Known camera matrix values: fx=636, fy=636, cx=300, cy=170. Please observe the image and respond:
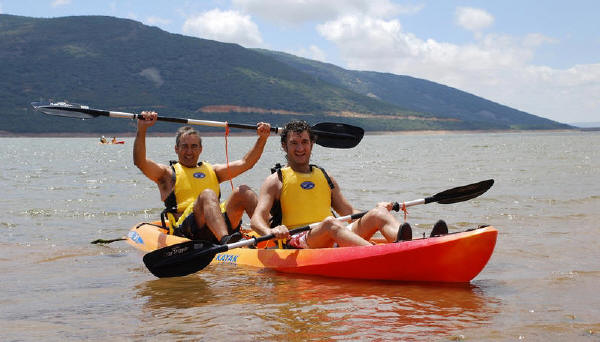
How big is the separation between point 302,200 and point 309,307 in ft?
5.06

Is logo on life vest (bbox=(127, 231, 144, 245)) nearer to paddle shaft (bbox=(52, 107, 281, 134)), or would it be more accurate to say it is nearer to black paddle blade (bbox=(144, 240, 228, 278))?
paddle shaft (bbox=(52, 107, 281, 134))

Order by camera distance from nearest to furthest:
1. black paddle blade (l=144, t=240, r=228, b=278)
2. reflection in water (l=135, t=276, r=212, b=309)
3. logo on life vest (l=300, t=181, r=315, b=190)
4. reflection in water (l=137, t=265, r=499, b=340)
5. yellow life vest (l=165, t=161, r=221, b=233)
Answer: reflection in water (l=137, t=265, r=499, b=340) → reflection in water (l=135, t=276, r=212, b=309) → black paddle blade (l=144, t=240, r=228, b=278) → logo on life vest (l=300, t=181, r=315, b=190) → yellow life vest (l=165, t=161, r=221, b=233)

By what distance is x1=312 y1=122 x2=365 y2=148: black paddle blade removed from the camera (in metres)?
8.16

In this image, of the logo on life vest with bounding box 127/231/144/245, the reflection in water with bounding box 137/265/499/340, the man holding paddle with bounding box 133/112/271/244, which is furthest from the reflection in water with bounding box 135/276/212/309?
the logo on life vest with bounding box 127/231/144/245

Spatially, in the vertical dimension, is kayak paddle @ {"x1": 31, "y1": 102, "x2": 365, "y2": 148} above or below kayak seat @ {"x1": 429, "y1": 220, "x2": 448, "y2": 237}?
above

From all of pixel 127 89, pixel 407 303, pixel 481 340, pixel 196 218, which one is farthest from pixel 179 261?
pixel 127 89

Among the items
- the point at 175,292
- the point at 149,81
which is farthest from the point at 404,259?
the point at 149,81

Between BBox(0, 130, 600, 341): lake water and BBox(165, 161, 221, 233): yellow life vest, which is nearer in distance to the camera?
BBox(0, 130, 600, 341): lake water

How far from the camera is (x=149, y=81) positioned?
142 meters

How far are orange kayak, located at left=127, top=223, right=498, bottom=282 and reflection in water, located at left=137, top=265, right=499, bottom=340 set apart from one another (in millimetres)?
86

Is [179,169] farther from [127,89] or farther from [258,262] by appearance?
[127,89]

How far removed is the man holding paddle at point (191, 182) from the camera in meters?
6.91

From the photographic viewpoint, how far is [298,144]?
626 cm

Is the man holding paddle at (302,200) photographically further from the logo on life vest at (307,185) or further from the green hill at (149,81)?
the green hill at (149,81)
